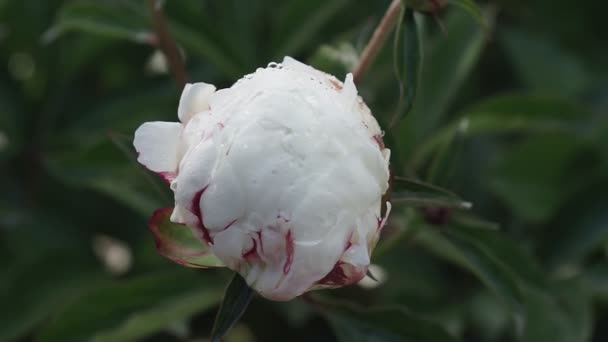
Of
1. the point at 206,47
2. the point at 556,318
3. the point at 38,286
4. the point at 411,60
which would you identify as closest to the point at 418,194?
the point at 411,60

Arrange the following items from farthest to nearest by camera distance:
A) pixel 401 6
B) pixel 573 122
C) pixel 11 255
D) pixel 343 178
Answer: pixel 11 255, pixel 573 122, pixel 401 6, pixel 343 178

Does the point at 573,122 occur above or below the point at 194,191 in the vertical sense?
below

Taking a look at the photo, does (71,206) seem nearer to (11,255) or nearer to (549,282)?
(11,255)

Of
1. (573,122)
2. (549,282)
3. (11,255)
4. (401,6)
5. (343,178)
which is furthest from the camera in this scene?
(11,255)

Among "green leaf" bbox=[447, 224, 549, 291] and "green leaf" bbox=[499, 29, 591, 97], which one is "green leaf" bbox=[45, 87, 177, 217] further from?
"green leaf" bbox=[499, 29, 591, 97]

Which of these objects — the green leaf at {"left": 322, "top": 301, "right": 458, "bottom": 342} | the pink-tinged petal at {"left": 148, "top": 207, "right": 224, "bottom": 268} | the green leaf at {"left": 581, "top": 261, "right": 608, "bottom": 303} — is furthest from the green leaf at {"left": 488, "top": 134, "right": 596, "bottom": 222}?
the pink-tinged petal at {"left": 148, "top": 207, "right": 224, "bottom": 268}

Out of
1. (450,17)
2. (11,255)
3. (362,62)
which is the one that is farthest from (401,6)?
(11,255)

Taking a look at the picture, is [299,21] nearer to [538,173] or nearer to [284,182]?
[538,173]

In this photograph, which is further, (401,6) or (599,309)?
(599,309)
